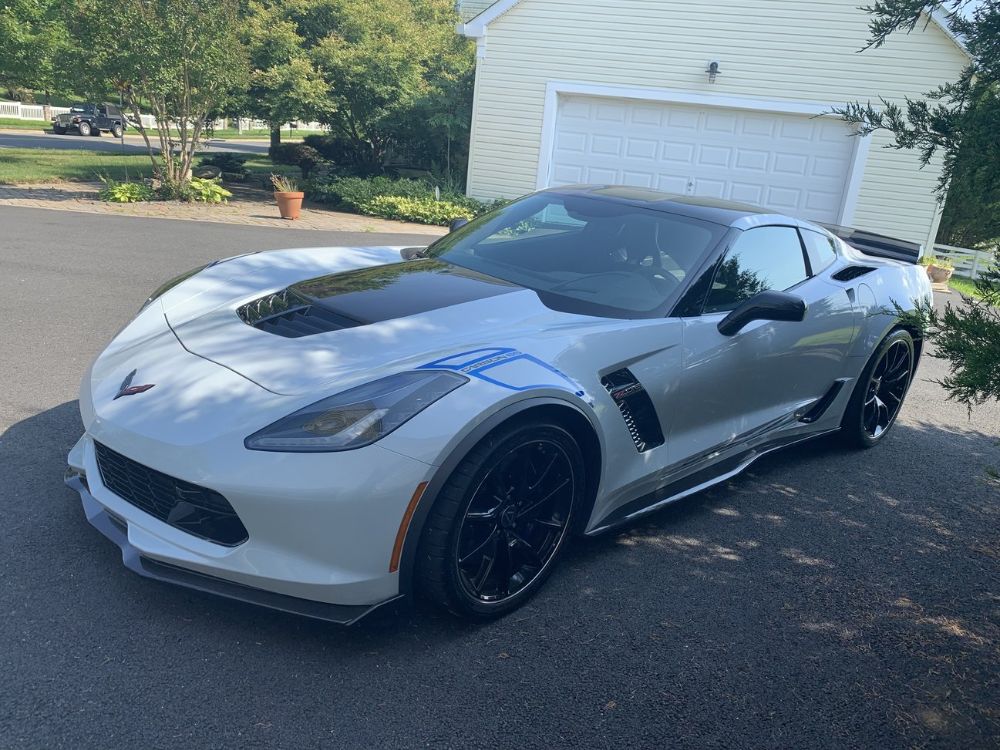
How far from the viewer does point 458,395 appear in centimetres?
278

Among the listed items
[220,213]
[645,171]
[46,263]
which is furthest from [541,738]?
[645,171]

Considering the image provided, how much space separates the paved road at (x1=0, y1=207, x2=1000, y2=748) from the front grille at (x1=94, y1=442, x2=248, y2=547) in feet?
1.24

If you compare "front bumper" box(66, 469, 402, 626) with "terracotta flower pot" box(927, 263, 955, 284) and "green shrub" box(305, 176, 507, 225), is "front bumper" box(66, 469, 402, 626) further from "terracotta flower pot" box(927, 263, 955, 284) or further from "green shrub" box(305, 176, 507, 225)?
"terracotta flower pot" box(927, 263, 955, 284)

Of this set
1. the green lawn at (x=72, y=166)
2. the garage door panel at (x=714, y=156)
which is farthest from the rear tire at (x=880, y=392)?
the green lawn at (x=72, y=166)

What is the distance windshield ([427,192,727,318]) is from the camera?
3.76 metres

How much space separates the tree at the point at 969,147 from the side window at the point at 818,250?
867mm

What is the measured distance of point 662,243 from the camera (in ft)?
13.2

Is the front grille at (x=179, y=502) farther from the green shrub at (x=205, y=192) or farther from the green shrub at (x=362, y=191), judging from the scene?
the green shrub at (x=362, y=191)

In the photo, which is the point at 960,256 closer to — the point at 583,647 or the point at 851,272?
the point at 851,272

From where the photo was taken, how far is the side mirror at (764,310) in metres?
3.69

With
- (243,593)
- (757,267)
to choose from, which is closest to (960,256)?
(757,267)

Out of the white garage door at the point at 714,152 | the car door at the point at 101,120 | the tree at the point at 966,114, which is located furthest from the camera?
the car door at the point at 101,120

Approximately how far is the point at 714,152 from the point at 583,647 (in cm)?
1363

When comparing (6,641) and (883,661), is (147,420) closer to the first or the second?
(6,641)
